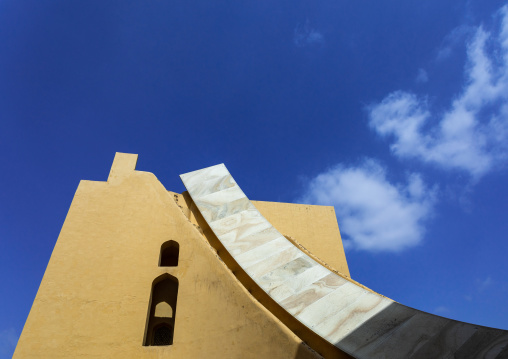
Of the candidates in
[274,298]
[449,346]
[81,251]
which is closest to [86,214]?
[81,251]

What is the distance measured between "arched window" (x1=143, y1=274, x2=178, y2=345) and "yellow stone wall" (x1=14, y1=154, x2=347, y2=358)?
1.59 ft

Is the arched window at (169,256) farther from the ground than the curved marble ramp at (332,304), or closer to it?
farther from the ground

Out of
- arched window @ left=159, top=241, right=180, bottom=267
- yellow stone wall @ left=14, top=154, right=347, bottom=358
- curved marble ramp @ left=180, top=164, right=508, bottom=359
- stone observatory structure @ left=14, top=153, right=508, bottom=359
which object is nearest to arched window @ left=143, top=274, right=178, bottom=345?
stone observatory structure @ left=14, top=153, right=508, bottom=359

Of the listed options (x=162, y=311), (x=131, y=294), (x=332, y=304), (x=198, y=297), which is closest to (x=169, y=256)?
(x=162, y=311)

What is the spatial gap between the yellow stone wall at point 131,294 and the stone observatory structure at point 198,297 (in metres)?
0.02

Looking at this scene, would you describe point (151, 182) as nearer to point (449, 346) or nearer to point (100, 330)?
point (100, 330)

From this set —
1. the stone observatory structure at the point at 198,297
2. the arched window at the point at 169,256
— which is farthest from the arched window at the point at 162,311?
the arched window at the point at 169,256

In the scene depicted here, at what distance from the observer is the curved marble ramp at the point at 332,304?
3.90 m

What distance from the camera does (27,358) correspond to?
5.07m

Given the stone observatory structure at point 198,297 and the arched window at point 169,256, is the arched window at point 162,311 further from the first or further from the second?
the arched window at point 169,256

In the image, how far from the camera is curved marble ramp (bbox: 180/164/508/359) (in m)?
3.90

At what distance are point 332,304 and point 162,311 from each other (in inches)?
128

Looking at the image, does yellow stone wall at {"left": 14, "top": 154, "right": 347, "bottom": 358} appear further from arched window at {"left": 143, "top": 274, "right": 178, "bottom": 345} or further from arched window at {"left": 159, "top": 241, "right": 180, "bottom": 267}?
arched window at {"left": 159, "top": 241, "right": 180, "bottom": 267}

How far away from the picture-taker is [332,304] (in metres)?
5.07
